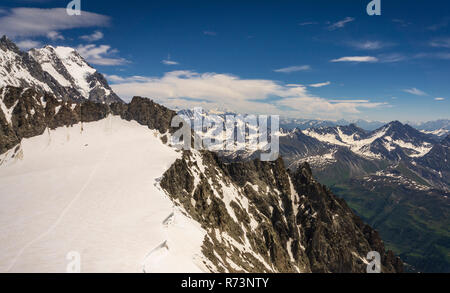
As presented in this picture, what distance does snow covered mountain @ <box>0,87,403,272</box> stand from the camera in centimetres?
4850

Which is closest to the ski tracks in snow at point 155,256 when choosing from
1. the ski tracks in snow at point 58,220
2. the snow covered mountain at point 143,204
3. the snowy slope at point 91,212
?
the snowy slope at point 91,212

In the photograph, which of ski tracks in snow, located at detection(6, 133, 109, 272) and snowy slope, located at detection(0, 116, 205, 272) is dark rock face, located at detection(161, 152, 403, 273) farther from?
ski tracks in snow, located at detection(6, 133, 109, 272)

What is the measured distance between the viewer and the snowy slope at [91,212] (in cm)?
4341

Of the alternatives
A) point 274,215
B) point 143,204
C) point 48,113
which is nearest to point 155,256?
point 143,204

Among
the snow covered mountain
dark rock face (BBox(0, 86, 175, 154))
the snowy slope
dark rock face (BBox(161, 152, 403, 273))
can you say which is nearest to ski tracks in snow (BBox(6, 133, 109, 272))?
the snowy slope

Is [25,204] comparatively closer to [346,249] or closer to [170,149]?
[170,149]

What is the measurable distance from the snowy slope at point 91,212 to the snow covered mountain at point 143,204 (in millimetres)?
291

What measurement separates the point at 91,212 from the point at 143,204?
39.6 feet

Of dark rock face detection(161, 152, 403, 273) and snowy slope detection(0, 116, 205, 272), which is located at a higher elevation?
snowy slope detection(0, 116, 205, 272)

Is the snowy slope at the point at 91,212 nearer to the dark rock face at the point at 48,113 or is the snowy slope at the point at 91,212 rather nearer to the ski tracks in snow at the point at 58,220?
the ski tracks in snow at the point at 58,220

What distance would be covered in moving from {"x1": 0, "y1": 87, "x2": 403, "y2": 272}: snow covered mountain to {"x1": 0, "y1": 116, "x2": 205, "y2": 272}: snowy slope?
29cm

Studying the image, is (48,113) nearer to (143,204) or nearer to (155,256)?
(143,204)

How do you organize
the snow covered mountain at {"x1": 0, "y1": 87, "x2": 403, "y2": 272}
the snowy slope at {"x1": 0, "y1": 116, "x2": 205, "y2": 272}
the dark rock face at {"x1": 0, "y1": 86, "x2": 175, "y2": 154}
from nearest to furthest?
the snowy slope at {"x1": 0, "y1": 116, "x2": 205, "y2": 272} < the snow covered mountain at {"x1": 0, "y1": 87, "x2": 403, "y2": 272} < the dark rock face at {"x1": 0, "y1": 86, "x2": 175, "y2": 154}
